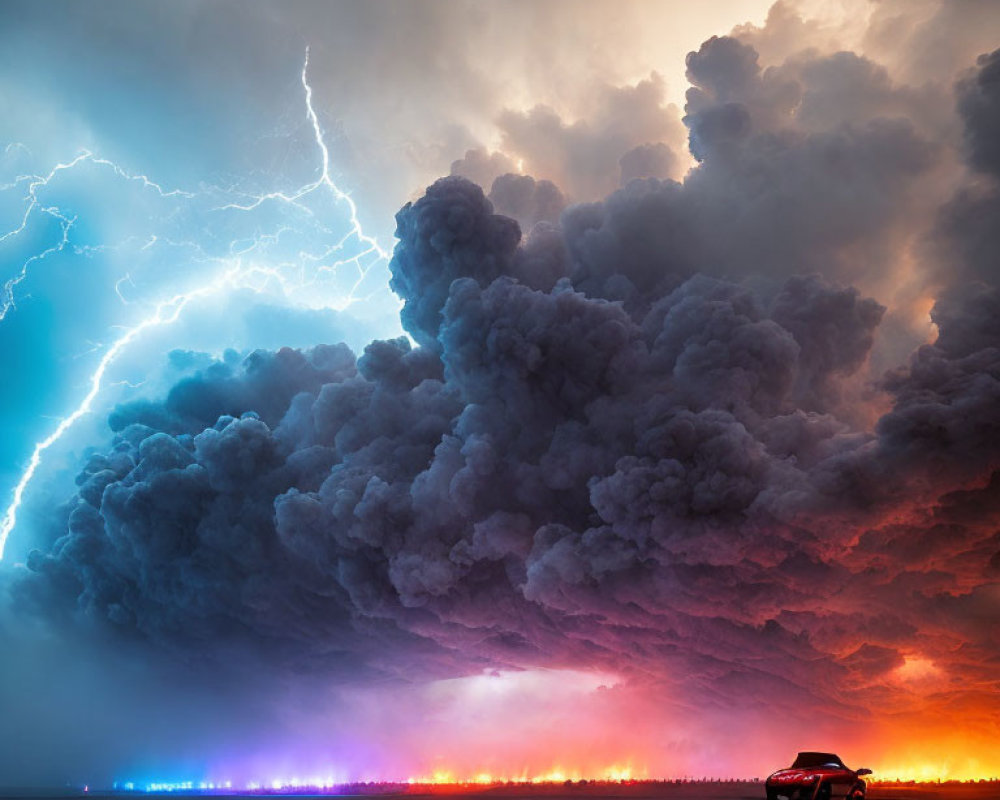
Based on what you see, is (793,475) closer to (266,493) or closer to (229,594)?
(266,493)

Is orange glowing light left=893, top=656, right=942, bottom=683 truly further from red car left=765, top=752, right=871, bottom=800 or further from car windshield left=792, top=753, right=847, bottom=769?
red car left=765, top=752, right=871, bottom=800

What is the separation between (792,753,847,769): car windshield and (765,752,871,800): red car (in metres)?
0.05

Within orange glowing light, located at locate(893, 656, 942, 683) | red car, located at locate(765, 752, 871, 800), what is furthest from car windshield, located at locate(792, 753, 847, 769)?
orange glowing light, located at locate(893, 656, 942, 683)

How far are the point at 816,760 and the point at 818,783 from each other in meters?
3.23

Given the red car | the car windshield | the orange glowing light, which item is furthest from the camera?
the orange glowing light

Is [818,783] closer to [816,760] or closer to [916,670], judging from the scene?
[816,760]

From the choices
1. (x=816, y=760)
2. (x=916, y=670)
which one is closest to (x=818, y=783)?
(x=816, y=760)

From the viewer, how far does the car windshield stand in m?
34.3

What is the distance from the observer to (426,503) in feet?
198

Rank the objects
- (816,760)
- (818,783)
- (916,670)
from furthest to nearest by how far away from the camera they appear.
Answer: (916,670) < (816,760) < (818,783)

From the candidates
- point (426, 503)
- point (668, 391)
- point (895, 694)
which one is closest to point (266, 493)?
point (426, 503)

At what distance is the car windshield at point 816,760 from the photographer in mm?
34312

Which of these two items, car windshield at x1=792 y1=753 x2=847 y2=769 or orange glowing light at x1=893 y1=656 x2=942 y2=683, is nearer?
car windshield at x1=792 y1=753 x2=847 y2=769

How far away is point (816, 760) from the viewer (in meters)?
35.0
